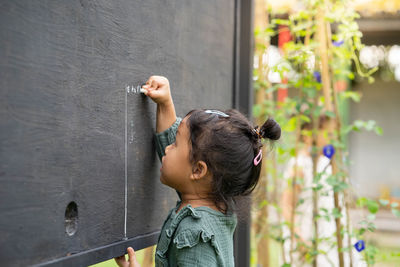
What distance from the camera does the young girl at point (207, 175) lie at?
4.98ft

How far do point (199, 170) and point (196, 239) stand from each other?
21cm

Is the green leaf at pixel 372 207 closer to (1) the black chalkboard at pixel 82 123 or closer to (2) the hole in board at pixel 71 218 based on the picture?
(1) the black chalkboard at pixel 82 123

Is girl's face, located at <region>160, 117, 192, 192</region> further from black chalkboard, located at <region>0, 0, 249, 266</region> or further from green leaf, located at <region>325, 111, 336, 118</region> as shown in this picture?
green leaf, located at <region>325, 111, 336, 118</region>

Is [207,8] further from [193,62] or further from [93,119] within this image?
[93,119]

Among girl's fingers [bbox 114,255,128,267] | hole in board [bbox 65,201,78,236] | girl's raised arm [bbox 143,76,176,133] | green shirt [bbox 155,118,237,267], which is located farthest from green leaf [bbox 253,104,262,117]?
hole in board [bbox 65,201,78,236]

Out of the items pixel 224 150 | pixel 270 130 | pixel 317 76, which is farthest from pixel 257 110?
pixel 224 150

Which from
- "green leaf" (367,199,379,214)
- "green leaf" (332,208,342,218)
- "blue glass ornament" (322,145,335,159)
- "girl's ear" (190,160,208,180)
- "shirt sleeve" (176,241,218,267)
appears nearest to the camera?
"shirt sleeve" (176,241,218,267)

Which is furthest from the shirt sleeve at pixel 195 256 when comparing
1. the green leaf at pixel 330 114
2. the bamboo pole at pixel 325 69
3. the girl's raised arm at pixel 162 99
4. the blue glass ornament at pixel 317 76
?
the blue glass ornament at pixel 317 76

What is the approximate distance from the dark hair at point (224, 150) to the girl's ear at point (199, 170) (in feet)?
0.04

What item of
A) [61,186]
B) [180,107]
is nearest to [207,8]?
[180,107]

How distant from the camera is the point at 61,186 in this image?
123 cm

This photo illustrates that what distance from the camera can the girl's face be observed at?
158 centimetres

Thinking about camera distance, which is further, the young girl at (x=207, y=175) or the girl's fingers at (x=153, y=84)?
the girl's fingers at (x=153, y=84)

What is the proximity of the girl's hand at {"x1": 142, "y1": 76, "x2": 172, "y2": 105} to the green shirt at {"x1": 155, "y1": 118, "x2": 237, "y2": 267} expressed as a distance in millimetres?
340
